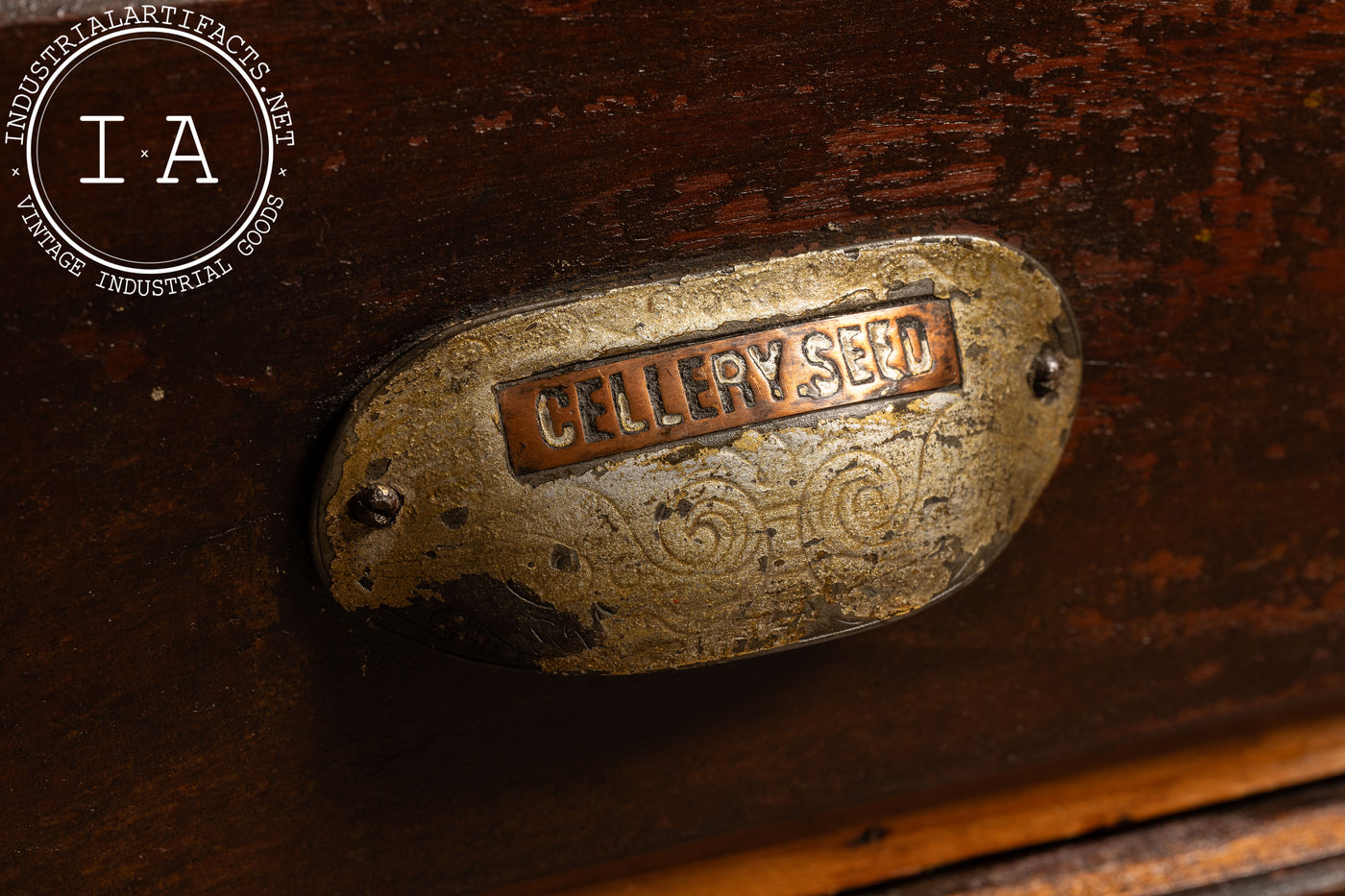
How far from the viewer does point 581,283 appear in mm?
360

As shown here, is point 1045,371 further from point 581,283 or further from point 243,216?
point 243,216

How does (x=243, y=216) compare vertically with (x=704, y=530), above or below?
above

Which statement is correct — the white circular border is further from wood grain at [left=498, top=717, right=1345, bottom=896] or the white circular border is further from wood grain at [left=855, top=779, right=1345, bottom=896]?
wood grain at [left=855, top=779, right=1345, bottom=896]

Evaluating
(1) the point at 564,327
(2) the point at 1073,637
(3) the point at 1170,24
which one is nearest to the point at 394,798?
(1) the point at 564,327

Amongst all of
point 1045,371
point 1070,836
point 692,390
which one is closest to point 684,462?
point 692,390

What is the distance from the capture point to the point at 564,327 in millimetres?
343

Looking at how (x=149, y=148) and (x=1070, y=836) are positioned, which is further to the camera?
(x=1070, y=836)

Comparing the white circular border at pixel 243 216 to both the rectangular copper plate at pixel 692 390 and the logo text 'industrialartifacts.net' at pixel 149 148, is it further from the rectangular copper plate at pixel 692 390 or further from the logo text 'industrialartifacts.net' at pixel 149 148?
the rectangular copper plate at pixel 692 390

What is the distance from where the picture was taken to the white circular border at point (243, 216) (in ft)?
0.97

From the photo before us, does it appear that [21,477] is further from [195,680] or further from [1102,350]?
[1102,350]

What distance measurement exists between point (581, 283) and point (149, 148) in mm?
148

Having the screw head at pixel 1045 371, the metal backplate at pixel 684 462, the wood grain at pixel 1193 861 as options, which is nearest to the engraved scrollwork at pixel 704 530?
the metal backplate at pixel 684 462

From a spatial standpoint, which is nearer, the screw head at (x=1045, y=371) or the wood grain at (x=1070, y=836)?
the screw head at (x=1045, y=371)

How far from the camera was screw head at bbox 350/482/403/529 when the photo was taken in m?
0.34
